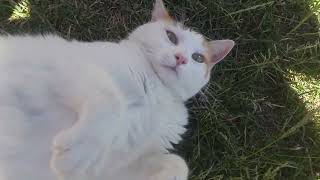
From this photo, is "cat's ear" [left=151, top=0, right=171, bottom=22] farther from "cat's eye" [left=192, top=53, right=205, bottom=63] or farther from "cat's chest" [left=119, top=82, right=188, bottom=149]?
"cat's chest" [left=119, top=82, right=188, bottom=149]

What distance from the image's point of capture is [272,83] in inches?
106

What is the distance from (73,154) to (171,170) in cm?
45

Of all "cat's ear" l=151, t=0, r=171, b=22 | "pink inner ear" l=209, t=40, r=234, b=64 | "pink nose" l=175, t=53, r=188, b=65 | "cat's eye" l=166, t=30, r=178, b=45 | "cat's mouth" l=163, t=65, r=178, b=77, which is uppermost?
"cat's ear" l=151, t=0, r=171, b=22

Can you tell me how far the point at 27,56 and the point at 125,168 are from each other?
0.53m

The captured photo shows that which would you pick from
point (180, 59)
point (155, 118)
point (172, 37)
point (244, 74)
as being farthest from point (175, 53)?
point (244, 74)

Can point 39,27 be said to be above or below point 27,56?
below

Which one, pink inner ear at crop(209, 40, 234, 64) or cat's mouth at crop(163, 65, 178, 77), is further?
pink inner ear at crop(209, 40, 234, 64)

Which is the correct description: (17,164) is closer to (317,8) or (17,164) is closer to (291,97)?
(291,97)

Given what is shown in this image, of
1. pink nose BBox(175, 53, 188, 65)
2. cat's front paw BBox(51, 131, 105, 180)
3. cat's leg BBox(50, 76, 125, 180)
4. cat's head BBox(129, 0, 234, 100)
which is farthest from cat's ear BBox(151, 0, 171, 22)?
cat's front paw BBox(51, 131, 105, 180)

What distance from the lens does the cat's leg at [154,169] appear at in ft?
5.96

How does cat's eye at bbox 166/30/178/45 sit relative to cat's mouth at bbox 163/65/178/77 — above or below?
above

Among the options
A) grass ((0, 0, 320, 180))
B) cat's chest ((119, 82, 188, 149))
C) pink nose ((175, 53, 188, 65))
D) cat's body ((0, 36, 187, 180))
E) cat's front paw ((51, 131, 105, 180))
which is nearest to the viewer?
cat's front paw ((51, 131, 105, 180))

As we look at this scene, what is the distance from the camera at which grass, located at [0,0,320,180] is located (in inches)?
98.5

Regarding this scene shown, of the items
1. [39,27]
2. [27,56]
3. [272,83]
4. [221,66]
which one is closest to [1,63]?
[27,56]
